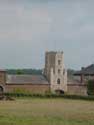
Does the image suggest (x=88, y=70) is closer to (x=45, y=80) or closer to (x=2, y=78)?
(x=45, y=80)

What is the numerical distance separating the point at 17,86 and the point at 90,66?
26.4 m

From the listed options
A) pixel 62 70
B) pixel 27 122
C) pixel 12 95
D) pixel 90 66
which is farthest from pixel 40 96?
pixel 27 122

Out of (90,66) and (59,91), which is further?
(90,66)

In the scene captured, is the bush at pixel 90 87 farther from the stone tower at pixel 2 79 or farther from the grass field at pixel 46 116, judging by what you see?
the grass field at pixel 46 116

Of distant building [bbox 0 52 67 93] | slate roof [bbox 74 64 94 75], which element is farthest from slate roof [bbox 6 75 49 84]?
slate roof [bbox 74 64 94 75]

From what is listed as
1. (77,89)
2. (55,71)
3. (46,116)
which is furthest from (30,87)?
(46,116)

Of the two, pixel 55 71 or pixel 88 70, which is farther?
pixel 88 70

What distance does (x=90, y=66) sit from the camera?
122 m

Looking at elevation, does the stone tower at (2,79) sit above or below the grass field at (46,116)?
above

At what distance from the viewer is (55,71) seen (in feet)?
352

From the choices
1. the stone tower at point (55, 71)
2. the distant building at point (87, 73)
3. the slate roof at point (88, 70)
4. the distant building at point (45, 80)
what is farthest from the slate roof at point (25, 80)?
the slate roof at point (88, 70)

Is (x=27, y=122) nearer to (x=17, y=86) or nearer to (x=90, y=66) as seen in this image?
(x=17, y=86)

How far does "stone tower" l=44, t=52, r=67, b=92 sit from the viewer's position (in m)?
105

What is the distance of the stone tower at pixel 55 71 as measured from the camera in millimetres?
105250
